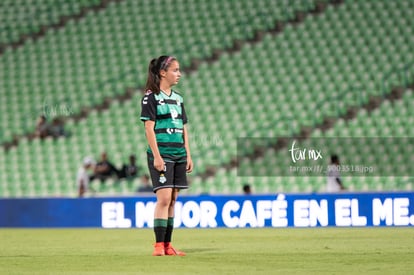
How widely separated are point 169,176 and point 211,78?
13.7 m

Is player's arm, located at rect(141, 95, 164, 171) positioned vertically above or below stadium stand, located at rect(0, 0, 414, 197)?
below

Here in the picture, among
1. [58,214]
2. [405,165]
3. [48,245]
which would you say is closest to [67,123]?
[58,214]

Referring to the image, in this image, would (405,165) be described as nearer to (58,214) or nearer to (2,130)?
(58,214)

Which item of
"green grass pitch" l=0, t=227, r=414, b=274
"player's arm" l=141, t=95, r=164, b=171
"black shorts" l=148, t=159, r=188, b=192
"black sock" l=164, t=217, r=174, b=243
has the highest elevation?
"player's arm" l=141, t=95, r=164, b=171

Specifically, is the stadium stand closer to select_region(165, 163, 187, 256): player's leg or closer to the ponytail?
select_region(165, 163, 187, 256): player's leg

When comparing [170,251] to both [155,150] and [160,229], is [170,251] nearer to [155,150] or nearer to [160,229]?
[160,229]

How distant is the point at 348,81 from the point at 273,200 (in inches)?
265

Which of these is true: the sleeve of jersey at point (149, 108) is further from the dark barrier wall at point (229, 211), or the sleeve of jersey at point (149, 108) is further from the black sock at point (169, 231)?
the dark barrier wall at point (229, 211)

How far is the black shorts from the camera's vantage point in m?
9.34

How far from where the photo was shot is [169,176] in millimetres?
9367

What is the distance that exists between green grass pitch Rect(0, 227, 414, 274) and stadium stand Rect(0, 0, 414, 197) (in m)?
5.83

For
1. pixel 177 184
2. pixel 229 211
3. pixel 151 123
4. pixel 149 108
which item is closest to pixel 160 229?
pixel 177 184

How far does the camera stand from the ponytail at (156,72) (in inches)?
372

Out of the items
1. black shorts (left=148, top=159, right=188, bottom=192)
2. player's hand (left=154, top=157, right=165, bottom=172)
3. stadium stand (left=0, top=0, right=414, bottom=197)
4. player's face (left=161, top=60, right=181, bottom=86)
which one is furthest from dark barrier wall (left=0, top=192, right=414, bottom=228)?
player's hand (left=154, top=157, right=165, bottom=172)
